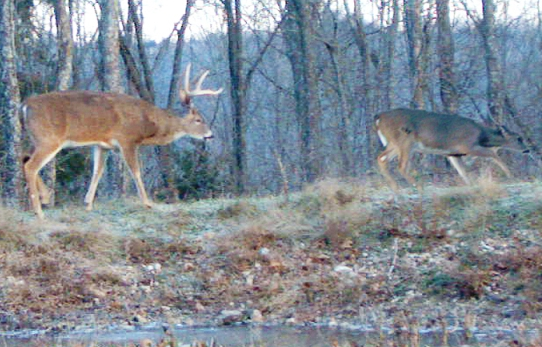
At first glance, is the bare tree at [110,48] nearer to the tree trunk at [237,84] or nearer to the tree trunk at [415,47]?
the tree trunk at [237,84]

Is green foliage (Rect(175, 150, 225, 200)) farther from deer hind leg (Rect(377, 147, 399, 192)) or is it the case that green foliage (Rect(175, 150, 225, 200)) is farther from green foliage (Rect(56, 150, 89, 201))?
deer hind leg (Rect(377, 147, 399, 192))

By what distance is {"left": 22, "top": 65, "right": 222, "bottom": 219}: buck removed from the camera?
488 inches

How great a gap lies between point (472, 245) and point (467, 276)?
0.87 meters

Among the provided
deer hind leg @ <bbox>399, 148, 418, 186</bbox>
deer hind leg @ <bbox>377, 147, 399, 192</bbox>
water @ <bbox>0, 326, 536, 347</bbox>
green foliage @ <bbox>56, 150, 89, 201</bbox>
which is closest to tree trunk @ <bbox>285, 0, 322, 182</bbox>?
deer hind leg @ <bbox>377, 147, 399, 192</bbox>

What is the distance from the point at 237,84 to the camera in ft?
82.3

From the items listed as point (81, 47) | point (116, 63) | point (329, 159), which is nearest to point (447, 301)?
point (116, 63)

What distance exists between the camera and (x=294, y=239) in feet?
38.0

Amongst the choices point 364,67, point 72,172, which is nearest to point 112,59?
point 72,172

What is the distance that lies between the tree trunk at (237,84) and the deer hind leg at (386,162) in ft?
28.1

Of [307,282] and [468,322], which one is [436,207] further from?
[468,322]

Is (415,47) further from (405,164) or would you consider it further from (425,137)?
(405,164)

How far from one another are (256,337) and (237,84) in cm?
1650

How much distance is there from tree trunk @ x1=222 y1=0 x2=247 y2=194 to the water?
13.8 m

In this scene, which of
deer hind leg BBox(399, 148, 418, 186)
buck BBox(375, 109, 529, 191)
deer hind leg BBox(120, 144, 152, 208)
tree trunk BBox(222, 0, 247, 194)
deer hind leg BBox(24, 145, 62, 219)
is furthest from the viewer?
tree trunk BBox(222, 0, 247, 194)
